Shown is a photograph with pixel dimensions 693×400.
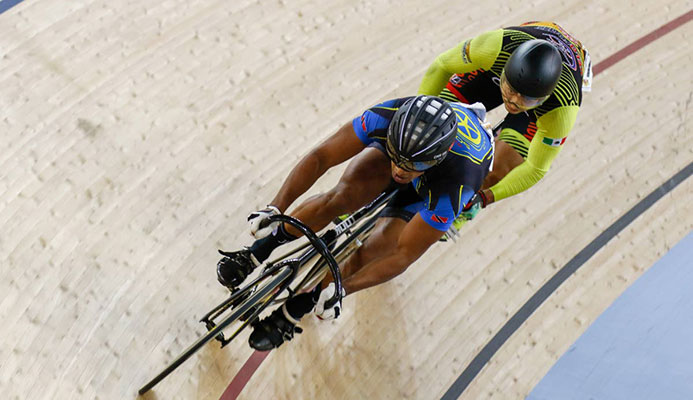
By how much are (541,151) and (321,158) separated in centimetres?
94

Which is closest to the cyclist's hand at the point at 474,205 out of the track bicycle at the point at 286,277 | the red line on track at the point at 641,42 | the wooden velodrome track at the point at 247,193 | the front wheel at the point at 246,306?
the track bicycle at the point at 286,277

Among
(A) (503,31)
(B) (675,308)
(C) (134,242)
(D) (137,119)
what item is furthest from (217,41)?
(B) (675,308)

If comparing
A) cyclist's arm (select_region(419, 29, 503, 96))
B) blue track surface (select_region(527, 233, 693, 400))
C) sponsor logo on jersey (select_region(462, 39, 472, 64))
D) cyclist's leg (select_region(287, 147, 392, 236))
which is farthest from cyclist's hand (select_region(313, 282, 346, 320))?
blue track surface (select_region(527, 233, 693, 400))

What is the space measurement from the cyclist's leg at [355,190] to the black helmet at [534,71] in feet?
1.86

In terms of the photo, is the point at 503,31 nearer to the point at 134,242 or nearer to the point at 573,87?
the point at 573,87

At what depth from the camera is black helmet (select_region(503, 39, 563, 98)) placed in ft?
8.09

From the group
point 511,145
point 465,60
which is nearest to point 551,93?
point 465,60

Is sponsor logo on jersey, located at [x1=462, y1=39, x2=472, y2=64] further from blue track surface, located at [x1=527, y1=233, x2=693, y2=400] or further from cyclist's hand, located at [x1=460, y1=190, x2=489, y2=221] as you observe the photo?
blue track surface, located at [x1=527, y1=233, x2=693, y2=400]

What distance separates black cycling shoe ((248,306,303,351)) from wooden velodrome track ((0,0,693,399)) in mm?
456

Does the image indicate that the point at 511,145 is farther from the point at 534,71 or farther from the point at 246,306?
the point at 246,306

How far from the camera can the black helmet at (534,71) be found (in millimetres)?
2467

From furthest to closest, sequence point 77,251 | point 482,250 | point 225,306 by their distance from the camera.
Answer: point 482,250
point 77,251
point 225,306

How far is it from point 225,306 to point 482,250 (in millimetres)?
1474

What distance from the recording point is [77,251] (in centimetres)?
313
